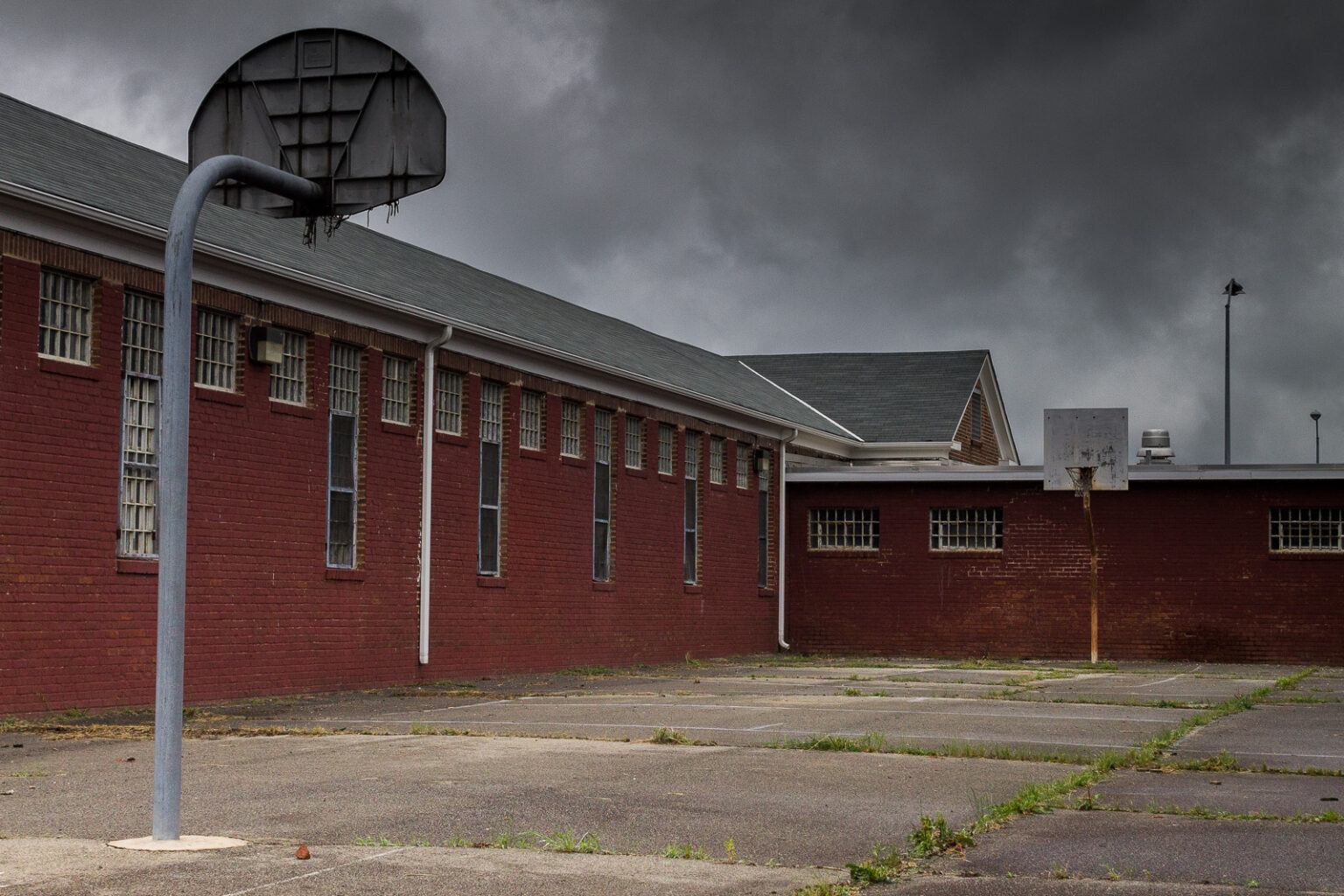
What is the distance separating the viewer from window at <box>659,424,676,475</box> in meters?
28.7

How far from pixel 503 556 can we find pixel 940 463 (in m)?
13.3

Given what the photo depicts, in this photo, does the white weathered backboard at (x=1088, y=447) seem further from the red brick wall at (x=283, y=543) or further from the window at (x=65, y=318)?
the window at (x=65, y=318)

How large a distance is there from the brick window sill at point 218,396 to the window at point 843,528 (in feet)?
57.9

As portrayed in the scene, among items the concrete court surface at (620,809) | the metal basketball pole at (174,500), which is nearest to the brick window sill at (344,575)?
the concrete court surface at (620,809)

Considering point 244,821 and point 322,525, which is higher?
point 322,525

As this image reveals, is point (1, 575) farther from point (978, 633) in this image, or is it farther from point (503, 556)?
point (978, 633)

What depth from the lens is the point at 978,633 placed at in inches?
1261

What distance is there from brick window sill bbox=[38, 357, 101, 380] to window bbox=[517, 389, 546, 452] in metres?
8.68

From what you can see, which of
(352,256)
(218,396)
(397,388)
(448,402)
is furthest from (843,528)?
(218,396)

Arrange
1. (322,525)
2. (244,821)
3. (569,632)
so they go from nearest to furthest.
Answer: (244,821) < (322,525) < (569,632)

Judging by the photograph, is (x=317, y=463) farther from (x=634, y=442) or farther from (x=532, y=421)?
(x=634, y=442)

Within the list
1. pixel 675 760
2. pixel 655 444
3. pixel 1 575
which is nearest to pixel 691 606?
pixel 655 444

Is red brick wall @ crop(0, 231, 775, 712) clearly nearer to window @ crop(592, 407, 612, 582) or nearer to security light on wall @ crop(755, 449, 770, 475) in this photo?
window @ crop(592, 407, 612, 582)

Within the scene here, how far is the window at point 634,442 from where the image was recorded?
27.4 metres
